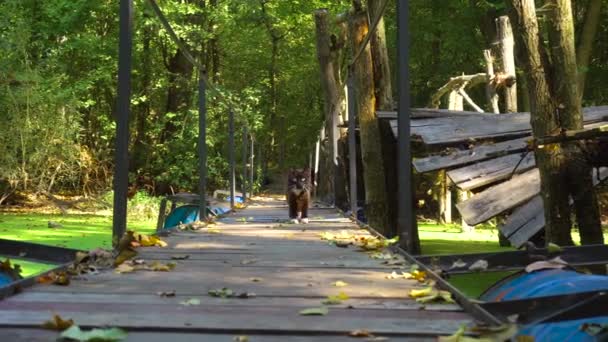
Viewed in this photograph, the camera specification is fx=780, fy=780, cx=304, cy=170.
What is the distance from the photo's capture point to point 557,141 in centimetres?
487

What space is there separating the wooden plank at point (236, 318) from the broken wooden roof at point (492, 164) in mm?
3129

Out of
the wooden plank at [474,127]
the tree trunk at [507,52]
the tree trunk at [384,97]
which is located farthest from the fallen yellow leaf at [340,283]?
the tree trunk at [507,52]

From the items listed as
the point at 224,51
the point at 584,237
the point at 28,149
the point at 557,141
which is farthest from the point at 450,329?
the point at 224,51

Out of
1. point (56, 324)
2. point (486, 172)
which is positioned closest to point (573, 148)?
point (486, 172)

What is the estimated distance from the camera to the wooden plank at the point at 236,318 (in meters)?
2.22

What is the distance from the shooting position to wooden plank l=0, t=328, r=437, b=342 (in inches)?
82.0

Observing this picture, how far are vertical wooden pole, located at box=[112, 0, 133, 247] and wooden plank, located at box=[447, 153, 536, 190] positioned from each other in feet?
9.60

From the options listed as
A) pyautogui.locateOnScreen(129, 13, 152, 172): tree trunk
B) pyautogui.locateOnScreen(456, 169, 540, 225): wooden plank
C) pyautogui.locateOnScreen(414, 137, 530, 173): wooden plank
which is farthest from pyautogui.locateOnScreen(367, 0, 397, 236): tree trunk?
pyautogui.locateOnScreen(129, 13, 152, 172): tree trunk

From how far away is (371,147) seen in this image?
9359 mm

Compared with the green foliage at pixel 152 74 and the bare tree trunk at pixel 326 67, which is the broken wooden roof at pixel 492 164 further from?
the green foliage at pixel 152 74

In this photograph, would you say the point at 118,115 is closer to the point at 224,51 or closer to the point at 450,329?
the point at 450,329

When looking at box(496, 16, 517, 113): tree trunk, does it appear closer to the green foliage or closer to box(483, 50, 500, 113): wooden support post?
box(483, 50, 500, 113): wooden support post

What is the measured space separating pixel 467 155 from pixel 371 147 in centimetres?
270

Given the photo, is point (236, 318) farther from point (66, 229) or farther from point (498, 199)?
point (66, 229)
